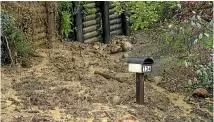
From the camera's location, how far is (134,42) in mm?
12734

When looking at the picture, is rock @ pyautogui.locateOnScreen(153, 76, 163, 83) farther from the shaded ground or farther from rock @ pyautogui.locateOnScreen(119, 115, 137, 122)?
rock @ pyautogui.locateOnScreen(119, 115, 137, 122)

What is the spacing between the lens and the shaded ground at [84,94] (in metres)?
5.60

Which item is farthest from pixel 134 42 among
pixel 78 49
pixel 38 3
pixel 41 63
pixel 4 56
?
pixel 4 56

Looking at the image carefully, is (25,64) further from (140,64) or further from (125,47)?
(125,47)

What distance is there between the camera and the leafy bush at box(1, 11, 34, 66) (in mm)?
7533

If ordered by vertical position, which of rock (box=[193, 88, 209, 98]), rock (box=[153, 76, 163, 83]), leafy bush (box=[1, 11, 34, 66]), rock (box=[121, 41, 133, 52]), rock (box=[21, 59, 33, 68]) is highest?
leafy bush (box=[1, 11, 34, 66])

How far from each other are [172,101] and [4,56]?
3283 mm

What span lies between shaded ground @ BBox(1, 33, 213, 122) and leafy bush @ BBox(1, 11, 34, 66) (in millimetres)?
328

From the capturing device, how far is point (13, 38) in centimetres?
752

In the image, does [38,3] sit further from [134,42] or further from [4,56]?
[134,42]

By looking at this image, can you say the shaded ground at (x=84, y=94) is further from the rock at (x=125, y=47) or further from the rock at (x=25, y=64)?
the rock at (x=125, y=47)

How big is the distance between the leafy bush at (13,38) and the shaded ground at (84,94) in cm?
33

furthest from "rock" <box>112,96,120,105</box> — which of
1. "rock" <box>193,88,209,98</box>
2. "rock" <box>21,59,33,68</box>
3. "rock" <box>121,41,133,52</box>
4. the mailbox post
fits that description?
"rock" <box>121,41,133,52</box>

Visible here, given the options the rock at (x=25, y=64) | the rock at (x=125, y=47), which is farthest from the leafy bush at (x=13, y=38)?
the rock at (x=125, y=47)
